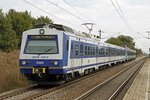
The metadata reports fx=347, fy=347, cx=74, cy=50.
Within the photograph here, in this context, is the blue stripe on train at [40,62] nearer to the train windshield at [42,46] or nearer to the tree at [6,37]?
→ the train windshield at [42,46]

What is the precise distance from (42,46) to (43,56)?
574mm

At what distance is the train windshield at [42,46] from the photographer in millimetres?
17156

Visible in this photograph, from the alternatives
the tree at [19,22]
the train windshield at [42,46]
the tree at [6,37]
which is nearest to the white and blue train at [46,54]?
the train windshield at [42,46]

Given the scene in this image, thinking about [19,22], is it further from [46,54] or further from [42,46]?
[46,54]

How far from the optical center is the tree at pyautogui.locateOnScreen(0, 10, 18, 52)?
142 feet

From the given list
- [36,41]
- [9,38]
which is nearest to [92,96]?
[36,41]

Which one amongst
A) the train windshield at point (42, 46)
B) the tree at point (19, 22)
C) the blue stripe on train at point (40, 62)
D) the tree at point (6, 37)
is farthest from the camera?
the tree at point (19, 22)

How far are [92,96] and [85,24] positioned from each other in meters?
20.0

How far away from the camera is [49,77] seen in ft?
57.4

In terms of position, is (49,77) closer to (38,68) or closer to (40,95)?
(38,68)

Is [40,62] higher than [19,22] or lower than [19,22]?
lower

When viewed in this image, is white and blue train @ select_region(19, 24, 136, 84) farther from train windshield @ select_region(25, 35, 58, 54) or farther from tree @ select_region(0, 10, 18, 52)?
tree @ select_region(0, 10, 18, 52)

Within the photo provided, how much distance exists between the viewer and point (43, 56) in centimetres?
1703

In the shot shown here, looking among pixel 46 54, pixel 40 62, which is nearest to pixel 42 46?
pixel 46 54
